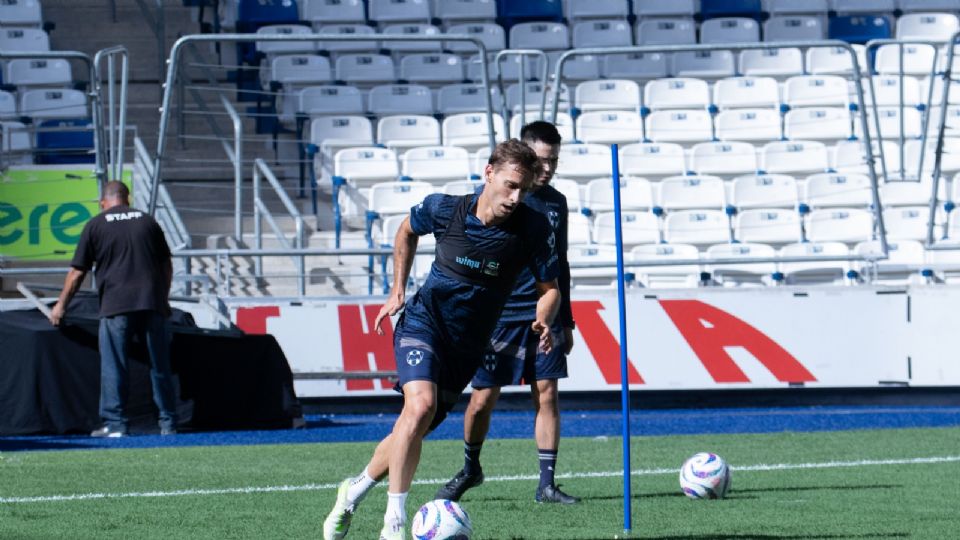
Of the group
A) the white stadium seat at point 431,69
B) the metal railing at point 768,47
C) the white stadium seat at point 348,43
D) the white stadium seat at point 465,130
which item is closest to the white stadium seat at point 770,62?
the white stadium seat at point 431,69

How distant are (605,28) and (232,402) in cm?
927

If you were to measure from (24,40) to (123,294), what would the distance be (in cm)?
809

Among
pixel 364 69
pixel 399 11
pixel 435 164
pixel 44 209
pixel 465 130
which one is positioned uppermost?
pixel 399 11

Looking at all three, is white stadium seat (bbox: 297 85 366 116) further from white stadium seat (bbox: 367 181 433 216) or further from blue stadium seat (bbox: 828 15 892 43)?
blue stadium seat (bbox: 828 15 892 43)

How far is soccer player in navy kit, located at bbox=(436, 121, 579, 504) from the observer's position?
7930 mm

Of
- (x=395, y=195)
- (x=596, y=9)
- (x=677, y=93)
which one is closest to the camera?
(x=395, y=195)

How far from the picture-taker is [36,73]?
1919 cm

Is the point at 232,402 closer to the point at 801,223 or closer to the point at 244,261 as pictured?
the point at 244,261

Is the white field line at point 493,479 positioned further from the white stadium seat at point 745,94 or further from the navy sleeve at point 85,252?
the white stadium seat at point 745,94

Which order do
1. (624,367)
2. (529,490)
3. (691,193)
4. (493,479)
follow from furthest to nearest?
(691,193), (493,479), (529,490), (624,367)

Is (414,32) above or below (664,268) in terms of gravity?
above

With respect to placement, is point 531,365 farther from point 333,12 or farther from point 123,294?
point 333,12

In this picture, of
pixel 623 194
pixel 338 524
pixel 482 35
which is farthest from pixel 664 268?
pixel 338 524

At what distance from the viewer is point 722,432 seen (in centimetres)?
1263
